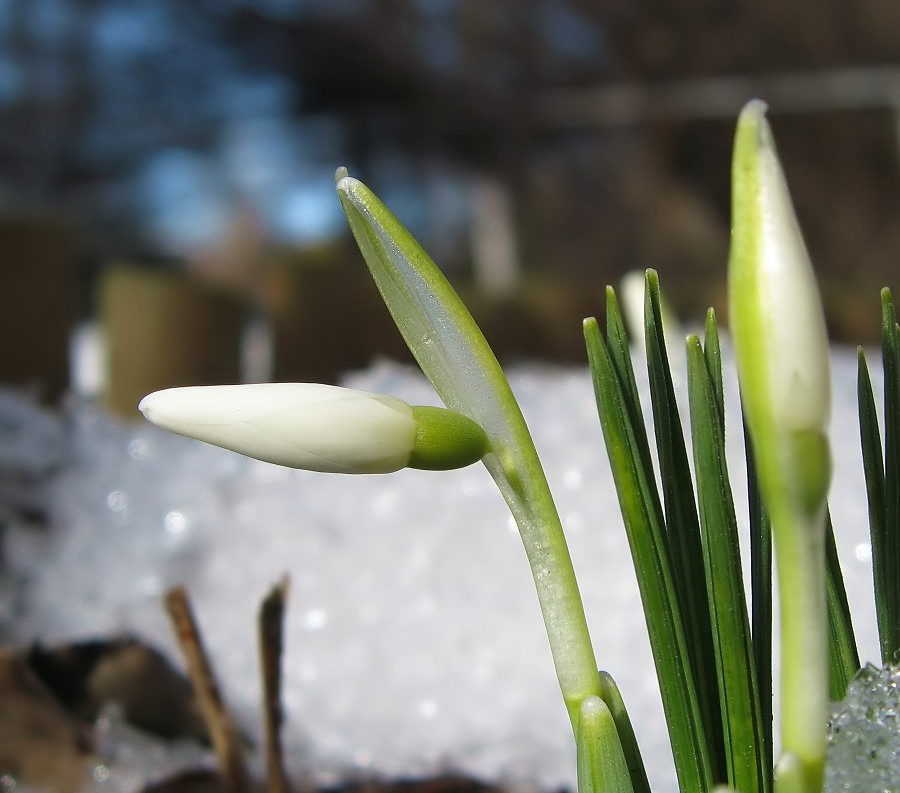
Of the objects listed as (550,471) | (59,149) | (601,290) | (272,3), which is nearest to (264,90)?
(272,3)

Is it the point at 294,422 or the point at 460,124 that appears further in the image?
the point at 460,124

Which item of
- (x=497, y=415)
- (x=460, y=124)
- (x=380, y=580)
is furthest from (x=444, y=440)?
(x=460, y=124)

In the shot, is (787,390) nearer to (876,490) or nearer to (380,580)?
(876,490)

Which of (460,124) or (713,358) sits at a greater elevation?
(460,124)

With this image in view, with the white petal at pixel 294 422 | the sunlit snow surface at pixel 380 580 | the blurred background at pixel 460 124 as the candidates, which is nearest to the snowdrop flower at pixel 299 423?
the white petal at pixel 294 422

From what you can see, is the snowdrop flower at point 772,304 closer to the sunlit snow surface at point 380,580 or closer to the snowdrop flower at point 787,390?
the snowdrop flower at point 787,390

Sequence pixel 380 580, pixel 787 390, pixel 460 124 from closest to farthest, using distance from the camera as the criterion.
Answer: pixel 787 390
pixel 380 580
pixel 460 124

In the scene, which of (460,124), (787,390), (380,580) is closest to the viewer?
(787,390)

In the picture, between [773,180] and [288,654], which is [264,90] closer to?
[288,654]
